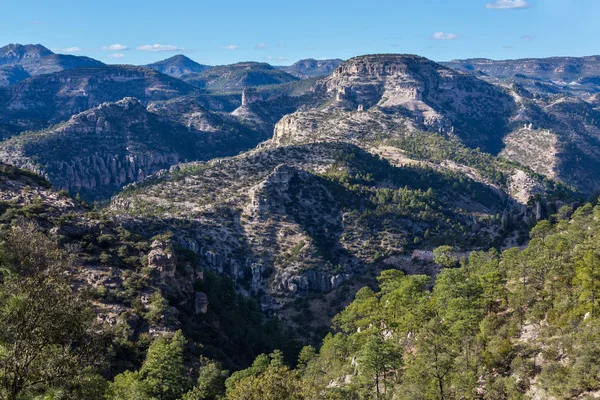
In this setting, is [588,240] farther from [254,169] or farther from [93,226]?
[254,169]

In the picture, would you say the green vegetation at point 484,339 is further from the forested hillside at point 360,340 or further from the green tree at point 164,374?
the green tree at point 164,374

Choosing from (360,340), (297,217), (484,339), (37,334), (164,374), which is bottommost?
(360,340)

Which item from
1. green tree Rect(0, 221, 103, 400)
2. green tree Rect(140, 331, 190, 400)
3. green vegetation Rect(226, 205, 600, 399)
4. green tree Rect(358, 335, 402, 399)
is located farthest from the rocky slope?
green tree Rect(0, 221, 103, 400)

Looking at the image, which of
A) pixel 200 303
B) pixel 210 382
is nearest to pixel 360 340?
pixel 210 382

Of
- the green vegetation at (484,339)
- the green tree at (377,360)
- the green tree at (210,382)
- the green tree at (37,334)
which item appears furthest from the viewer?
the green tree at (210,382)

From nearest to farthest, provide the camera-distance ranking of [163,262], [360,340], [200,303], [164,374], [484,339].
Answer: [484,339] → [164,374] → [360,340] → [163,262] → [200,303]

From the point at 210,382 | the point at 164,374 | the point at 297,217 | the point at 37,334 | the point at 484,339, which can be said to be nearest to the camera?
the point at 37,334

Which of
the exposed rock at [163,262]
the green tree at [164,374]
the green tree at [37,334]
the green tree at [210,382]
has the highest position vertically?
the green tree at [37,334]

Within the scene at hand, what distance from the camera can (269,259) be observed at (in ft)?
425

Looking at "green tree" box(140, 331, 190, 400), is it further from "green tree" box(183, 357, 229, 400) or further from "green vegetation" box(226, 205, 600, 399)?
"green vegetation" box(226, 205, 600, 399)

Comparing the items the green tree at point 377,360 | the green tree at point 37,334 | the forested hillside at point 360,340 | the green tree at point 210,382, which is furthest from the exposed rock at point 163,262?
the green tree at point 37,334

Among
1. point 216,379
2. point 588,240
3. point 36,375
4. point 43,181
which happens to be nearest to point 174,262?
point 216,379

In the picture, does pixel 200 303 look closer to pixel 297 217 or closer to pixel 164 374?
pixel 164 374

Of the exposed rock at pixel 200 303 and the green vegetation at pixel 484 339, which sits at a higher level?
the green vegetation at pixel 484 339
